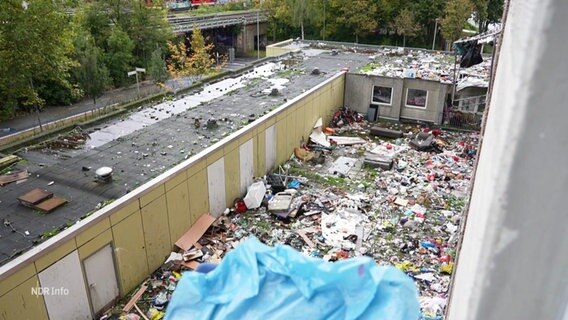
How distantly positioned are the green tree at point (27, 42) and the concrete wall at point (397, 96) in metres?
12.7

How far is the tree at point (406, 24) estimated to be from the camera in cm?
3636

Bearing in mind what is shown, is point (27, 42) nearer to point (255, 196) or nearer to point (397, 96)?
point (255, 196)

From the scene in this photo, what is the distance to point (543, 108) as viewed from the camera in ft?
3.37

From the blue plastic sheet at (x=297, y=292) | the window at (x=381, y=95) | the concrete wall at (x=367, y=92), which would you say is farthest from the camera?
the window at (x=381, y=95)

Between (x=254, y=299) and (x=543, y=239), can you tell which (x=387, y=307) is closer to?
(x=254, y=299)

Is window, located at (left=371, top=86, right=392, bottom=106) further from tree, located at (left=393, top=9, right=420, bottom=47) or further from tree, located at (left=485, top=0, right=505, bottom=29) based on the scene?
tree, located at (left=485, top=0, right=505, bottom=29)

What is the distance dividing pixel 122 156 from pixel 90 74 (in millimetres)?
17221

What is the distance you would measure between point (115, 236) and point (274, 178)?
6.37 metres

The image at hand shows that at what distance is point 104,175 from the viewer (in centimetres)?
942

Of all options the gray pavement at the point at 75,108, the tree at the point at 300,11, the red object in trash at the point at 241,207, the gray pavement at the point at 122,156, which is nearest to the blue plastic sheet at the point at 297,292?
the gray pavement at the point at 122,156

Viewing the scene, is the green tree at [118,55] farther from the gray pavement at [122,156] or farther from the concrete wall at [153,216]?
the concrete wall at [153,216]

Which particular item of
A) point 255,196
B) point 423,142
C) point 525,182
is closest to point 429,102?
point 423,142

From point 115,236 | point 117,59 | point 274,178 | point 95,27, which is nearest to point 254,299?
point 115,236

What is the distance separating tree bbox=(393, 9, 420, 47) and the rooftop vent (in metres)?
32.5
